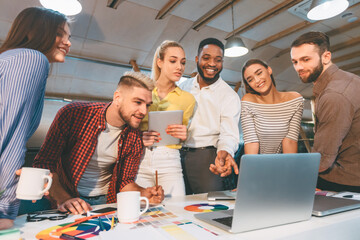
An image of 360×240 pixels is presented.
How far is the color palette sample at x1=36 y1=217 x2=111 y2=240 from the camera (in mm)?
693

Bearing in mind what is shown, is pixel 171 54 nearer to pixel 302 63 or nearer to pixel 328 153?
pixel 302 63

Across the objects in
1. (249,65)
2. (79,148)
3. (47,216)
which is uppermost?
(249,65)

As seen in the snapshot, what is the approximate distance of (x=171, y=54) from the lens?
189 cm

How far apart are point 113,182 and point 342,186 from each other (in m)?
1.41

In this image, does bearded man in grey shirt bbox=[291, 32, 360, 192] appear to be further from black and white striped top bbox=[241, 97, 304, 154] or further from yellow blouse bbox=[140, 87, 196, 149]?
yellow blouse bbox=[140, 87, 196, 149]

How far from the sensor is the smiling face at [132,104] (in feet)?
5.05

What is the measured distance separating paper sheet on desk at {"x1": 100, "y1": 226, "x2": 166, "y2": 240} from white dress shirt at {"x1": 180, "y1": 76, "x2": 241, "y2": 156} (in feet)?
3.76

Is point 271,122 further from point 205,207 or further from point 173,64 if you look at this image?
point 205,207

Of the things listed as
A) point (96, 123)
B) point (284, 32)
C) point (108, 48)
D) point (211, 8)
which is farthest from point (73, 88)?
point (96, 123)

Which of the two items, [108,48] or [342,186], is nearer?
[342,186]

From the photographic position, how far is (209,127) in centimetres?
192

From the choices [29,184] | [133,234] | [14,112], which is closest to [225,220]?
[133,234]

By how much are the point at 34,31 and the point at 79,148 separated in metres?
0.65

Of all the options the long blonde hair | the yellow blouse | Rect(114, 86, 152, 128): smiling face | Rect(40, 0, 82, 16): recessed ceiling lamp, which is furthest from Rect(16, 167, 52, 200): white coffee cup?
Rect(40, 0, 82, 16): recessed ceiling lamp
